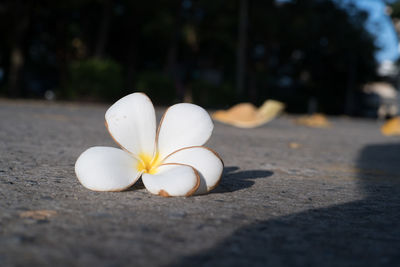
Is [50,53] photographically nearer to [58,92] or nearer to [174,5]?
[174,5]

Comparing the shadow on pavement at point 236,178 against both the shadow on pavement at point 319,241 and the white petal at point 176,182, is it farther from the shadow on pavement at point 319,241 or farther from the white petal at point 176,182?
the shadow on pavement at point 319,241

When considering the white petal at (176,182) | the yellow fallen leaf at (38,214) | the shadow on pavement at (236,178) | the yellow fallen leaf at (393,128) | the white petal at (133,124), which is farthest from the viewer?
the yellow fallen leaf at (393,128)

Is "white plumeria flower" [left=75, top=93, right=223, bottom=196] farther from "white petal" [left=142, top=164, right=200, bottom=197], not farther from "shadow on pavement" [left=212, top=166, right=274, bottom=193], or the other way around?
"shadow on pavement" [left=212, top=166, right=274, bottom=193]

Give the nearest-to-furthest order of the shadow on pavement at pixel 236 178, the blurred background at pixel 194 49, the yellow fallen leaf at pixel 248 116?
the shadow on pavement at pixel 236 178, the yellow fallen leaf at pixel 248 116, the blurred background at pixel 194 49

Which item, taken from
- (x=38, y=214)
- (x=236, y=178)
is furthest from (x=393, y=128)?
(x=38, y=214)

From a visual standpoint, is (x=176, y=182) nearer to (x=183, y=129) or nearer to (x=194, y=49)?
→ (x=183, y=129)

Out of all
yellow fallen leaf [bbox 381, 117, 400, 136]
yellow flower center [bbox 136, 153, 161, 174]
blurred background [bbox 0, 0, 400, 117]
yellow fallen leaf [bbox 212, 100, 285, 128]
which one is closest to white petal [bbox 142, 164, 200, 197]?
yellow flower center [bbox 136, 153, 161, 174]

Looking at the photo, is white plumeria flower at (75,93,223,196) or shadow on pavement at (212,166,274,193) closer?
white plumeria flower at (75,93,223,196)

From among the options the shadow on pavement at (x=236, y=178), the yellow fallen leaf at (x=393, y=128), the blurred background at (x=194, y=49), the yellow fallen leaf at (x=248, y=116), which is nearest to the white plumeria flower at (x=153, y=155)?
the shadow on pavement at (x=236, y=178)
